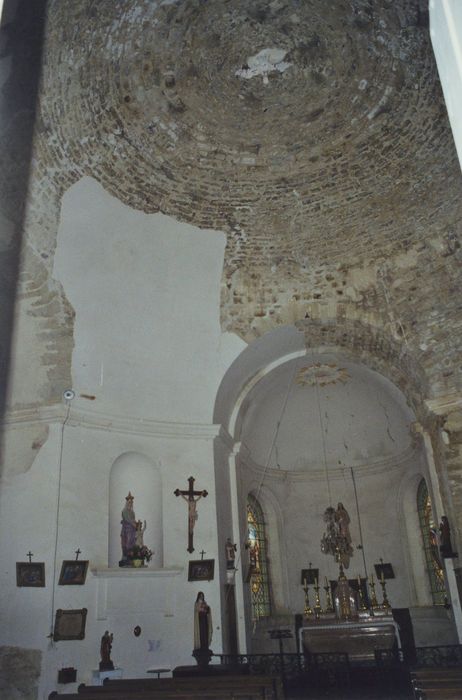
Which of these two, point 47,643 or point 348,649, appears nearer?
point 47,643

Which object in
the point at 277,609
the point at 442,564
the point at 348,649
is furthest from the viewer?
the point at 277,609

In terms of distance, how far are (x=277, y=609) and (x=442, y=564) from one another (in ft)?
16.6

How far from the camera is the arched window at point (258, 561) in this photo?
15492mm

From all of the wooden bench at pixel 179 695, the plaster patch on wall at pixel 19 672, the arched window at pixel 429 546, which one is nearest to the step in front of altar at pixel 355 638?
the arched window at pixel 429 546

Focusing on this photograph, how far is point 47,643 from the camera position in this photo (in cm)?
1023

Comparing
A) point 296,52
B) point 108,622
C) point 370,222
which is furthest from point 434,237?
point 108,622

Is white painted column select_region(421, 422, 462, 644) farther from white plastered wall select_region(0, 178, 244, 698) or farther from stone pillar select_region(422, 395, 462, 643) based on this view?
white plastered wall select_region(0, 178, 244, 698)

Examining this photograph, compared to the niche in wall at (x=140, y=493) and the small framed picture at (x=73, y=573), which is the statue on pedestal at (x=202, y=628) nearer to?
the niche in wall at (x=140, y=493)

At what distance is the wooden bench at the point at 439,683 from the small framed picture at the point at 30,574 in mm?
6306

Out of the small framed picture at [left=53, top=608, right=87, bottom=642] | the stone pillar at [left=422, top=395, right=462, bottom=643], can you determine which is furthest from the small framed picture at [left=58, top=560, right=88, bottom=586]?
the stone pillar at [left=422, top=395, right=462, bottom=643]

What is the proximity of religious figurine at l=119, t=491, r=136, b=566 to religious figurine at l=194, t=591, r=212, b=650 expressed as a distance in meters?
1.59

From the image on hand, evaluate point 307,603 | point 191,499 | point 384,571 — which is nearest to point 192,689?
point 191,499

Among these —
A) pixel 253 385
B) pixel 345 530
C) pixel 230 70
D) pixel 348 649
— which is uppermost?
pixel 230 70

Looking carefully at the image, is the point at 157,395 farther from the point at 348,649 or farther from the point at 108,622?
the point at 348,649
